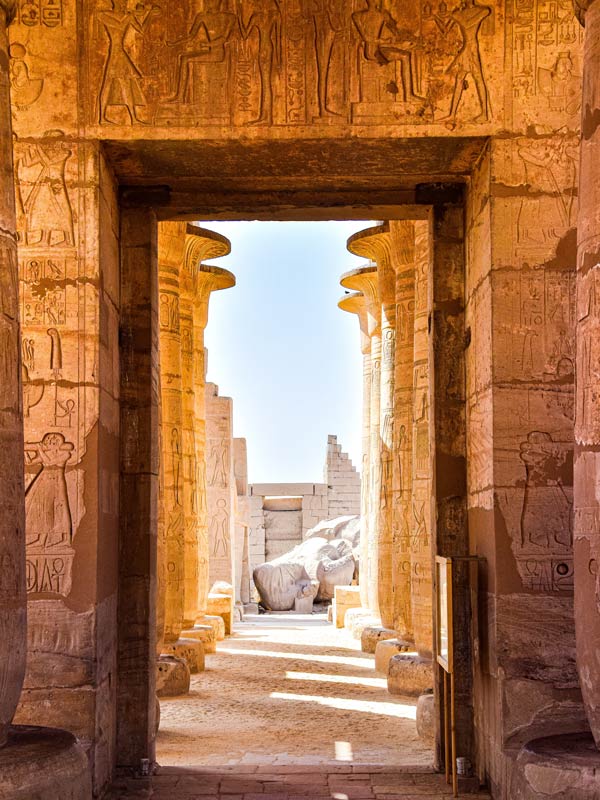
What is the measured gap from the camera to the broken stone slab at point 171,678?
10133 mm

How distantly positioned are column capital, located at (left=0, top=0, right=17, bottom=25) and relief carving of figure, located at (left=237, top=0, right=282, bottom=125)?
1429 millimetres

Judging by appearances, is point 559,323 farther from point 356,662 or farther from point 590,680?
point 356,662

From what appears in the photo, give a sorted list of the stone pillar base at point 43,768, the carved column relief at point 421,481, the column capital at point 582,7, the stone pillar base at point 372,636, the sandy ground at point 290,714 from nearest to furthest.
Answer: the stone pillar base at point 43,768 < the column capital at point 582,7 < the sandy ground at point 290,714 < the carved column relief at point 421,481 < the stone pillar base at point 372,636

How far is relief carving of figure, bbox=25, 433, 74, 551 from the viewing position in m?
5.15

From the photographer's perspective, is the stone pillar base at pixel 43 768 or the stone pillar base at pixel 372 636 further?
the stone pillar base at pixel 372 636

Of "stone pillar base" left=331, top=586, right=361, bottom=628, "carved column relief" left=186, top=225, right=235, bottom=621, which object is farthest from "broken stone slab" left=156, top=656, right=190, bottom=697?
"stone pillar base" left=331, top=586, right=361, bottom=628

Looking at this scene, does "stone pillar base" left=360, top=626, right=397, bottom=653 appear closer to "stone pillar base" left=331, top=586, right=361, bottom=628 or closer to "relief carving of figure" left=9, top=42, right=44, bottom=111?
"stone pillar base" left=331, top=586, right=361, bottom=628

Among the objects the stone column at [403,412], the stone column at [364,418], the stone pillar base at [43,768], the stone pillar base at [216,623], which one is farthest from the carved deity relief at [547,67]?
the stone pillar base at [216,623]

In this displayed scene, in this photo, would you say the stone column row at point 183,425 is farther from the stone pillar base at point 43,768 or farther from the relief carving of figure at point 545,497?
the stone pillar base at point 43,768

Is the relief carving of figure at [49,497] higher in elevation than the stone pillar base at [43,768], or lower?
higher

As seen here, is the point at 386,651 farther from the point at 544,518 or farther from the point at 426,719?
the point at 544,518

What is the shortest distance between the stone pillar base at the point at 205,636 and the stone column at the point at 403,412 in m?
2.96

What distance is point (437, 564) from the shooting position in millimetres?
5820

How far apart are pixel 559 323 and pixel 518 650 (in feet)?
5.55
